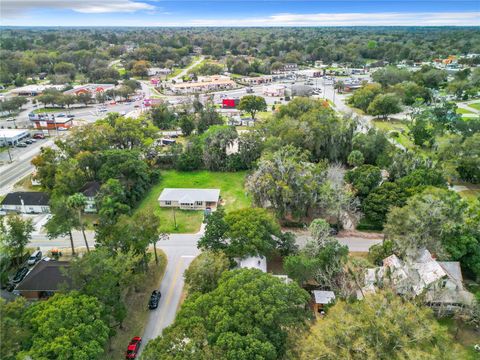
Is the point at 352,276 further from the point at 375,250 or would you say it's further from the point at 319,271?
the point at 375,250

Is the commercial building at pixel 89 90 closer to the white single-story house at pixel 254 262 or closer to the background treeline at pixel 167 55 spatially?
the background treeline at pixel 167 55

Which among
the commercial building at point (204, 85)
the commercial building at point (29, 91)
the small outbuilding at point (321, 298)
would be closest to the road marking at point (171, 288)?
the small outbuilding at point (321, 298)

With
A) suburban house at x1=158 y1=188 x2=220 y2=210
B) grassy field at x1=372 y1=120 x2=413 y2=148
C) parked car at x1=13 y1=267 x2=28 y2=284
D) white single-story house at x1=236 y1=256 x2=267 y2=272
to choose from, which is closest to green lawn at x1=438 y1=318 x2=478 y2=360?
white single-story house at x1=236 y1=256 x2=267 y2=272

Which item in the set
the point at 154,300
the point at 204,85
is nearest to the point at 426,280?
the point at 154,300

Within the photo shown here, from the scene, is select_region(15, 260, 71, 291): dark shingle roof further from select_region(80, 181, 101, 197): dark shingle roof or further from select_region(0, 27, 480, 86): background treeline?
select_region(0, 27, 480, 86): background treeline

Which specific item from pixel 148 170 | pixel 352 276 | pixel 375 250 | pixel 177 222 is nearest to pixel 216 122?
pixel 148 170
